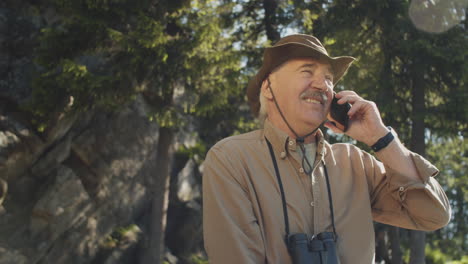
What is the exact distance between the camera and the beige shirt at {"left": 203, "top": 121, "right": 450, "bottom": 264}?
2234 millimetres

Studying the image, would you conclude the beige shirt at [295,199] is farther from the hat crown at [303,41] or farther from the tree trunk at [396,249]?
the tree trunk at [396,249]

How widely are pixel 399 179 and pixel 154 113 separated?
9977 mm

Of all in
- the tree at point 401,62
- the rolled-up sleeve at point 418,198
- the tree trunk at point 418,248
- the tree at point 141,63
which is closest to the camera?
the rolled-up sleeve at point 418,198

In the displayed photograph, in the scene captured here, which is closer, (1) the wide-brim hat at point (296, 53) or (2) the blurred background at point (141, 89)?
(1) the wide-brim hat at point (296, 53)

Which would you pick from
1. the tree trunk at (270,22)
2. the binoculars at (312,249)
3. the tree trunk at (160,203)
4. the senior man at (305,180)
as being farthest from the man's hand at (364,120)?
the tree trunk at (270,22)

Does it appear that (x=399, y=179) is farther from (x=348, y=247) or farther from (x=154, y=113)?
(x=154, y=113)

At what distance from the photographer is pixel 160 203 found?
1275 cm

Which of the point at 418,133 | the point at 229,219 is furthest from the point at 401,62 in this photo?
the point at 229,219

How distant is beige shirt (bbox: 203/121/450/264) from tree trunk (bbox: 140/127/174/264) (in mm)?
10454

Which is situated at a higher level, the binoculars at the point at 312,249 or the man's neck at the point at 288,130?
the man's neck at the point at 288,130

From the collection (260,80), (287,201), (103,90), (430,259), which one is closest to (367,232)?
(287,201)

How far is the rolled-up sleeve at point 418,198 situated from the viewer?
7.89 ft

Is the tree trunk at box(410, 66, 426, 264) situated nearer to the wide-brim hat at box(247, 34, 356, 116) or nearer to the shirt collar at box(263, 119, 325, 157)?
the wide-brim hat at box(247, 34, 356, 116)

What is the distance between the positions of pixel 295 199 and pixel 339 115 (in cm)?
60
